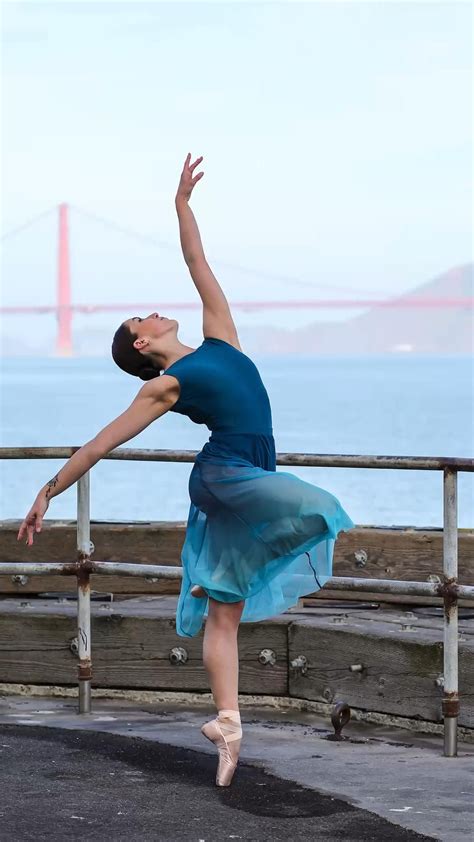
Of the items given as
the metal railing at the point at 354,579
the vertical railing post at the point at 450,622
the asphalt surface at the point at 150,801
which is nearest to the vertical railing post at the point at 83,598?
the metal railing at the point at 354,579

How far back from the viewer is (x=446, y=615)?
534 centimetres

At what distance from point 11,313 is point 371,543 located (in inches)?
2983

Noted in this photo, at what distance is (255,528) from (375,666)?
1.26m

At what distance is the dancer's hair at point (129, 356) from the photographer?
5.04 meters

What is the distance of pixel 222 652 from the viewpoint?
494 centimetres

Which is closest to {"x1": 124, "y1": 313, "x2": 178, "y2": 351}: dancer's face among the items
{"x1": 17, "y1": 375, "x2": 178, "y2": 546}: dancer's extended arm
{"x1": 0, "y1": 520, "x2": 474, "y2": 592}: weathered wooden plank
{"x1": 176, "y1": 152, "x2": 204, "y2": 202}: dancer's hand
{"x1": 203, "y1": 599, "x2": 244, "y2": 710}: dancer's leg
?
{"x1": 17, "y1": 375, "x2": 178, "y2": 546}: dancer's extended arm

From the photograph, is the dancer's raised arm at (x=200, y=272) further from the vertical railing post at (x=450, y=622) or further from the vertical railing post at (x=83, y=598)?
the vertical railing post at (x=83, y=598)

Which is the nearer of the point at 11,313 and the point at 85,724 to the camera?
the point at 85,724

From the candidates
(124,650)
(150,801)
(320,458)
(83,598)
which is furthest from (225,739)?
(124,650)

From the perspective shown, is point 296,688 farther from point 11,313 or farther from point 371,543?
point 11,313

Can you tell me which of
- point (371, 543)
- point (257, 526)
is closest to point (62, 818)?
point (257, 526)

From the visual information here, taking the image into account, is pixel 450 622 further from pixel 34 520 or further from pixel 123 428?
pixel 34 520

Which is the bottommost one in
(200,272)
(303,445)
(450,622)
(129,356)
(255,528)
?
(450,622)

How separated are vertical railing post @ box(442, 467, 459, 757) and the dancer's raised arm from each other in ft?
2.90
